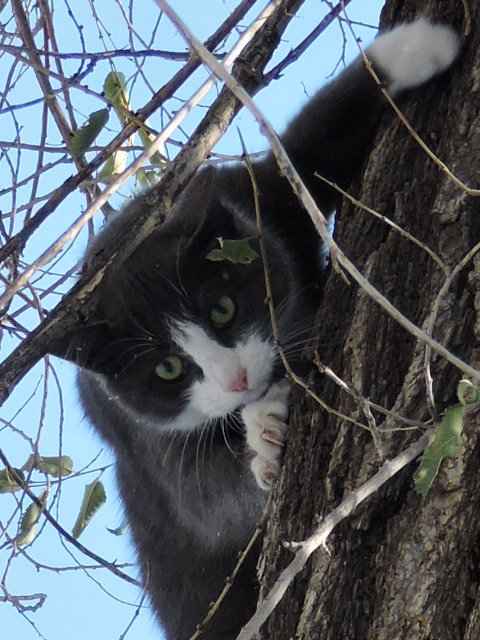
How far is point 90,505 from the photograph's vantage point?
2533mm

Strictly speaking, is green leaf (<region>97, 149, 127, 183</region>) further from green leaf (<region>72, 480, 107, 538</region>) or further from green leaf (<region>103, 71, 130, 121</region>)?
green leaf (<region>72, 480, 107, 538</region>)

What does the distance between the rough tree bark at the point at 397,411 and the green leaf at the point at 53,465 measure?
109 cm

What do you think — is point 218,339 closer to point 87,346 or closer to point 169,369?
point 169,369

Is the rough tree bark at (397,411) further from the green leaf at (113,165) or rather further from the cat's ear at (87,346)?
the green leaf at (113,165)

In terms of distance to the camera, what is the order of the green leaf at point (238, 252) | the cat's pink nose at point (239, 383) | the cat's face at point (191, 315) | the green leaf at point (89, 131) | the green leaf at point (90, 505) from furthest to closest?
the green leaf at point (90, 505) → the cat's face at point (191, 315) → the cat's pink nose at point (239, 383) → the green leaf at point (89, 131) → the green leaf at point (238, 252)

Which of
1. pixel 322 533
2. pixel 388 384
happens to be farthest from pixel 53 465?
pixel 322 533

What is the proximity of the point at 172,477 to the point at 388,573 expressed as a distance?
44.0 inches

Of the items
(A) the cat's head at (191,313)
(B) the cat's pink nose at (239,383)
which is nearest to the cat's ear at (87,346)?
(A) the cat's head at (191,313)

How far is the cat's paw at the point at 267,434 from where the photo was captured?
2.10 meters

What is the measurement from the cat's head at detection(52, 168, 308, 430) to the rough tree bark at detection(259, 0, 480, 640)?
15.1 inches

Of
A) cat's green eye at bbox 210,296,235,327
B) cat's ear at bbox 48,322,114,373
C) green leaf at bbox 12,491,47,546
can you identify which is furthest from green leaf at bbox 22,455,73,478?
cat's green eye at bbox 210,296,235,327

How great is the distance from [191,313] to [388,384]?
2.56ft

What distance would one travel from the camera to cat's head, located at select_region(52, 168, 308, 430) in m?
2.32

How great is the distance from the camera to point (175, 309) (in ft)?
7.76
